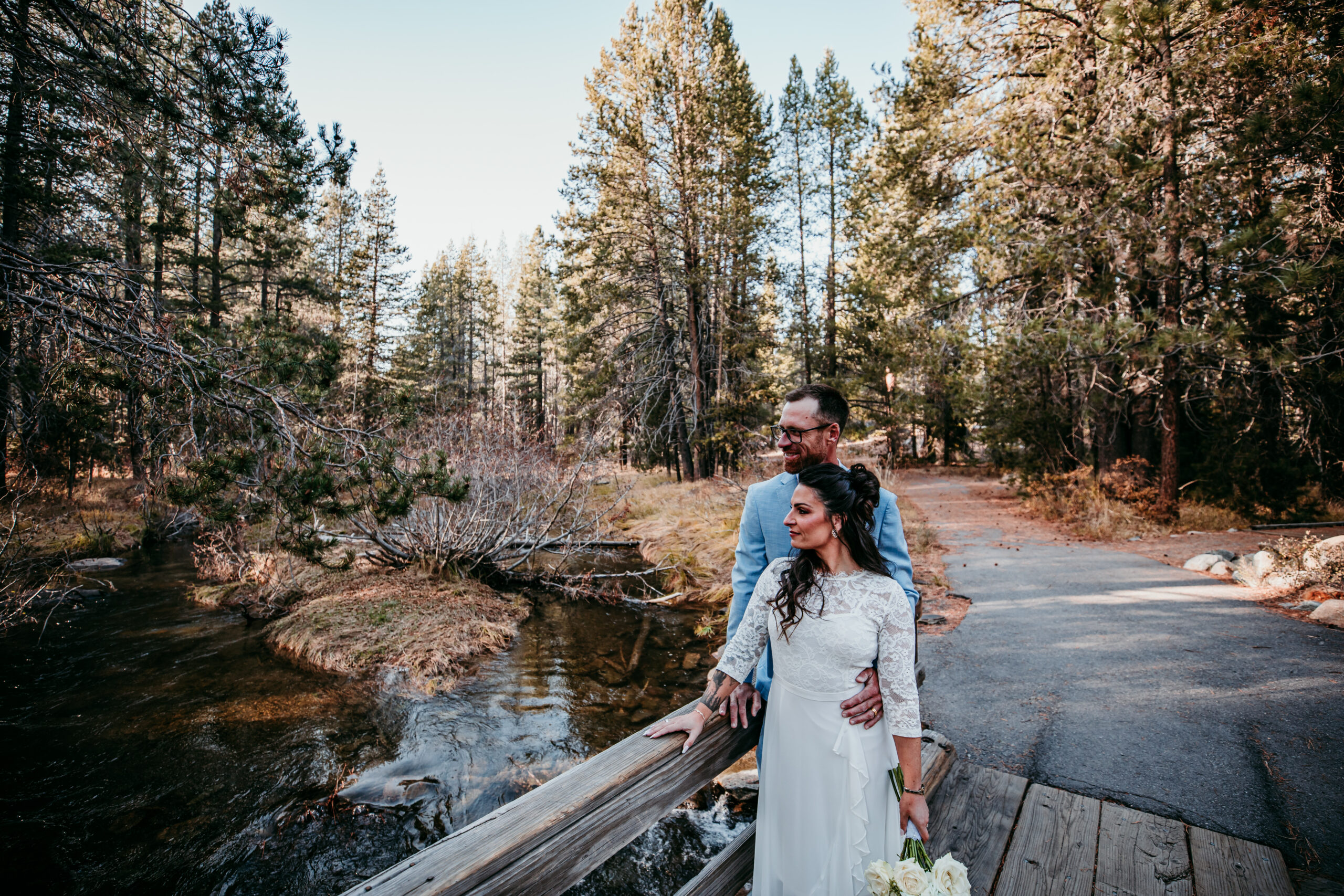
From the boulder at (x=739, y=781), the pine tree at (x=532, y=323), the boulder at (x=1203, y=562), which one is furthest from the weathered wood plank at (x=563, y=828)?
the pine tree at (x=532, y=323)

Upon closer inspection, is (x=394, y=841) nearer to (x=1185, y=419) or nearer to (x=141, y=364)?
(x=141, y=364)

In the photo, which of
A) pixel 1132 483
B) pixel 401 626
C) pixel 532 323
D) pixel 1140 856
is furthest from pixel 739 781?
pixel 532 323

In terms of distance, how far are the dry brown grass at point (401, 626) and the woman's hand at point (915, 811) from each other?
5583mm

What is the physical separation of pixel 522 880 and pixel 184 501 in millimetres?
4891

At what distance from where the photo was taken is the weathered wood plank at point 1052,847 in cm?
216

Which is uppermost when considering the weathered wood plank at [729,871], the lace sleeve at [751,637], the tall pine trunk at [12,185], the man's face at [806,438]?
the tall pine trunk at [12,185]

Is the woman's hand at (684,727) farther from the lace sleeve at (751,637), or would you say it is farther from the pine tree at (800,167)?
the pine tree at (800,167)

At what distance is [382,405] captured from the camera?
609 centimetres

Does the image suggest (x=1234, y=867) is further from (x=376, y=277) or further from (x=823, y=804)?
(x=376, y=277)

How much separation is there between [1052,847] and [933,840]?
0.49m

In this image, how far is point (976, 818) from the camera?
254 cm

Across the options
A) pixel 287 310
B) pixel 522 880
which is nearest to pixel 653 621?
pixel 522 880

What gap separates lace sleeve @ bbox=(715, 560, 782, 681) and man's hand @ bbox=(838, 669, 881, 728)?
320 mm

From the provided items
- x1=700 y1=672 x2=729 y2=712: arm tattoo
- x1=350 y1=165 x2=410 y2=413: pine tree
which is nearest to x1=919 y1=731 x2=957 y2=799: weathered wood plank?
x1=700 y1=672 x2=729 y2=712: arm tattoo
